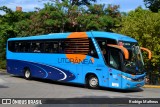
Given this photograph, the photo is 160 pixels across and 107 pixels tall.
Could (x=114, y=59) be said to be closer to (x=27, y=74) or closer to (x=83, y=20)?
(x=27, y=74)

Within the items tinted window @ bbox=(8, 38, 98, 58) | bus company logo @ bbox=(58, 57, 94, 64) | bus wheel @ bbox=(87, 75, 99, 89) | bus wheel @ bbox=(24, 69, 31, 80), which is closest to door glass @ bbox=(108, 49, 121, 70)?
tinted window @ bbox=(8, 38, 98, 58)

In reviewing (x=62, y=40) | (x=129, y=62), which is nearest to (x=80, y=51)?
(x=62, y=40)

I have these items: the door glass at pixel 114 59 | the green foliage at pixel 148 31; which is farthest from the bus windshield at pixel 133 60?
the green foliage at pixel 148 31

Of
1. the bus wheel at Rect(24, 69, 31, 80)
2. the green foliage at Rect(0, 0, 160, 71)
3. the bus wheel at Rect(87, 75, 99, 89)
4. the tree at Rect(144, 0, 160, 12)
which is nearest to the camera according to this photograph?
the bus wheel at Rect(87, 75, 99, 89)

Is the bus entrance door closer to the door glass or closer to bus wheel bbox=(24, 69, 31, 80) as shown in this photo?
the door glass

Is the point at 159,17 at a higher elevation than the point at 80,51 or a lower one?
higher

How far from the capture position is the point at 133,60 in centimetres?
1930

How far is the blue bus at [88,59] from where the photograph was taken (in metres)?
19.0

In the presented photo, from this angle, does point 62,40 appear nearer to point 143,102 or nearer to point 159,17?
point 159,17

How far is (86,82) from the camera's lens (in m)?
20.6

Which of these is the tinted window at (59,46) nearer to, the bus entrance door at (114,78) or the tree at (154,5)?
the bus entrance door at (114,78)

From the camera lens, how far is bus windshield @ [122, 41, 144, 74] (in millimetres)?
18938

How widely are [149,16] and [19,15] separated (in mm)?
17125

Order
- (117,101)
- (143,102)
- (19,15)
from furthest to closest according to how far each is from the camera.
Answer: (19,15)
(117,101)
(143,102)
